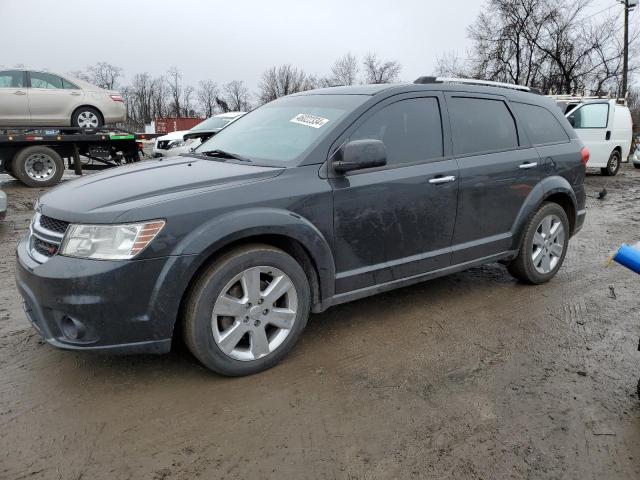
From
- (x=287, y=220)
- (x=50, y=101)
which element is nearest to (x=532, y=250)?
(x=287, y=220)

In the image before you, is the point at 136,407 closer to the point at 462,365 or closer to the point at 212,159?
the point at 212,159

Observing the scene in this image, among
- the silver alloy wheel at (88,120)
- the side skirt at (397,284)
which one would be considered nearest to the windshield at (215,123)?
the silver alloy wheel at (88,120)

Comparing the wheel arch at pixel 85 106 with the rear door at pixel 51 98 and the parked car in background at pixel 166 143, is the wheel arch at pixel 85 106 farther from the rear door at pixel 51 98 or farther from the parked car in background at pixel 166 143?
the parked car in background at pixel 166 143

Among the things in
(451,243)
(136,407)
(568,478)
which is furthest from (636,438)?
(136,407)

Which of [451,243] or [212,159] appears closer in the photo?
[212,159]

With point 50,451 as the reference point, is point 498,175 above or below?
above

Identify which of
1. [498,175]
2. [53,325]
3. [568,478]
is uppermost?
[498,175]

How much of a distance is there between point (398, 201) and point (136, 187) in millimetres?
1682

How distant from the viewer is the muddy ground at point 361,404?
227cm

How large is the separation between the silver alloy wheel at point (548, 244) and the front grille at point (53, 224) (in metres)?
3.69

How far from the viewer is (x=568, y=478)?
2191 millimetres

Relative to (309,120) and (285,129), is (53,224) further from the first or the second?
(309,120)

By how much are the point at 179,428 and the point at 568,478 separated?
1.82 metres

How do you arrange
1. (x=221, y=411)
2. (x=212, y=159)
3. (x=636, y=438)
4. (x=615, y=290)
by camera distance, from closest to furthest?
(x=636, y=438) → (x=221, y=411) → (x=212, y=159) → (x=615, y=290)
